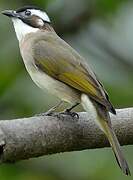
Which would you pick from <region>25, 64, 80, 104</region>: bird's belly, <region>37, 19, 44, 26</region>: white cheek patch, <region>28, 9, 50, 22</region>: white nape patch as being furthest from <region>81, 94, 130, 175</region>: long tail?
<region>37, 19, 44, 26</region>: white cheek patch

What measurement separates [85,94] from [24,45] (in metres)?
0.87

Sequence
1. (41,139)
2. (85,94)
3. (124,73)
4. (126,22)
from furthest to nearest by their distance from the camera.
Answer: (126,22)
(124,73)
(85,94)
(41,139)

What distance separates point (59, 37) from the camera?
4.84m

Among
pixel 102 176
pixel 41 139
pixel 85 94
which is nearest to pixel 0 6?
pixel 85 94

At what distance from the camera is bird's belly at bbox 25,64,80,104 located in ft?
13.9

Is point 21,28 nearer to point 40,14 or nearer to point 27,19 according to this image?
point 27,19

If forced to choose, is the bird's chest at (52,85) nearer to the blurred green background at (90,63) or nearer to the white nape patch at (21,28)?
the blurred green background at (90,63)

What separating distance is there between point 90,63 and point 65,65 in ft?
1.58

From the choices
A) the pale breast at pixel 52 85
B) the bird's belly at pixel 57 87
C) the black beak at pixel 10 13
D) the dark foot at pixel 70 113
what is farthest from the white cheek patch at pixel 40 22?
the dark foot at pixel 70 113

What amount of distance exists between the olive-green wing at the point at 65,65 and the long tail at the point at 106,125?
0.05m

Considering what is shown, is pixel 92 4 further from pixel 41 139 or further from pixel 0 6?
pixel 41 139

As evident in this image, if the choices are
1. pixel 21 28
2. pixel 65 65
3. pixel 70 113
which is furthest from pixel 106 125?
pixel 21 28

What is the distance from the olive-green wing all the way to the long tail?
0.05 meters

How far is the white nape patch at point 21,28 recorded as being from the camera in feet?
16.1
